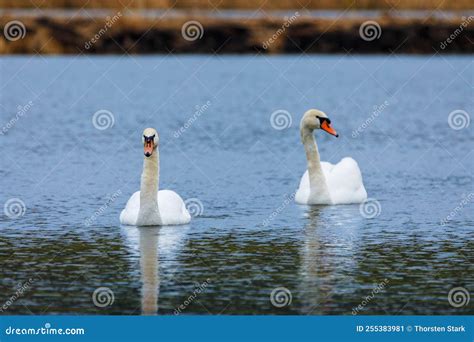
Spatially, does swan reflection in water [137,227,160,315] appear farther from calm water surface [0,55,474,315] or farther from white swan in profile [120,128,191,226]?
white swan in profile [120,128,191,226]

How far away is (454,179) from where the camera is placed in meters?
19.6

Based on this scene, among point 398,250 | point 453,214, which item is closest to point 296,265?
point 398,250

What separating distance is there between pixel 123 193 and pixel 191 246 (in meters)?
4.10

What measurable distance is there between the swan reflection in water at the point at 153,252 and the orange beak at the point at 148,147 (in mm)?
880

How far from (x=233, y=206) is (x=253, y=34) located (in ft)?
94.8

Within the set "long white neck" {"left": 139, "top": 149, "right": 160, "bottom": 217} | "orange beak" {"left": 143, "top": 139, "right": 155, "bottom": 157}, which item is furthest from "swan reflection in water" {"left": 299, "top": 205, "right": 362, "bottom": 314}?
"orange beak" {"left": 143, "top": 139, "right": 155, "bottom": 157}

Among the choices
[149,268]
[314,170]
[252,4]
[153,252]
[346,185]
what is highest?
[252,4]

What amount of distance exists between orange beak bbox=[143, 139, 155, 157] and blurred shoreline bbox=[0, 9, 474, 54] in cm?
2860

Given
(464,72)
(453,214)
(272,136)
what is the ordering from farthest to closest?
(464,72) < (272,136) < (453,214)

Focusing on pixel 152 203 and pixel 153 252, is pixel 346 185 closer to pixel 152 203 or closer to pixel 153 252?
pixel 152 203

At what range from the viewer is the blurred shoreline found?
44.5m

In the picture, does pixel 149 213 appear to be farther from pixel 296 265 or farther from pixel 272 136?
pixel 272 136


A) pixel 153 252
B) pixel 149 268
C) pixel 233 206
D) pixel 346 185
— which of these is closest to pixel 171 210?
pixel 233 206

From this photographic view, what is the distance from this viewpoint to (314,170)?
1802cm
